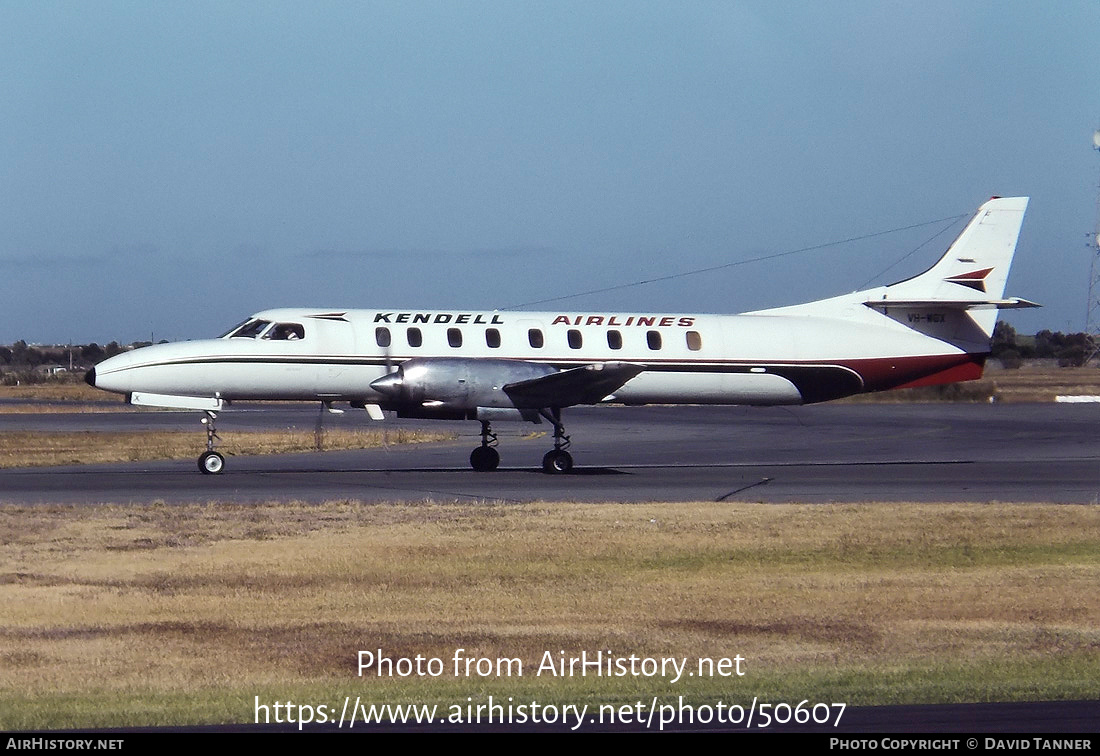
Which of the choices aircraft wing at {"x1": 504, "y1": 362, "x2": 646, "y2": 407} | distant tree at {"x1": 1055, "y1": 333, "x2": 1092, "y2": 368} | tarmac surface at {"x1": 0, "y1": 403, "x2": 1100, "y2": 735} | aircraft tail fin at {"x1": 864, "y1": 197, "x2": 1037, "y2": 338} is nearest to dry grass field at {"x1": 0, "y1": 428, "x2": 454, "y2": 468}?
tarmac surface at {"x1": 0, "y1": 403, "x2": 1100, "y2": 735}

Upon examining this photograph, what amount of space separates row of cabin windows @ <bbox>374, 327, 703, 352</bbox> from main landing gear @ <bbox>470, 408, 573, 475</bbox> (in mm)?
1492

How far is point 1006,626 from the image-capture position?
11.3 m

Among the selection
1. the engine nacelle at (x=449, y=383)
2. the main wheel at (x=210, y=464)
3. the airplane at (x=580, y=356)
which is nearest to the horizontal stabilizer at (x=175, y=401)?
the airplane at (x=580, y=356)

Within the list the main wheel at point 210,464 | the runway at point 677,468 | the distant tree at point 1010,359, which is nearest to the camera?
the runway at point 677,468

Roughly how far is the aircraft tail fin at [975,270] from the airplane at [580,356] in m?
0.03

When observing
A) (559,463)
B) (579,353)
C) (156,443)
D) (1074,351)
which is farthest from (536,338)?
(1074,351)

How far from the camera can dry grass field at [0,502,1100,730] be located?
8875 millimetres

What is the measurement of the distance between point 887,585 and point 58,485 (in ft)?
50.5

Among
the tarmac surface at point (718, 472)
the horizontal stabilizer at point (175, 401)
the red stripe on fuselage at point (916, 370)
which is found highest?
the red stripe on fuselage at point (916, 370)

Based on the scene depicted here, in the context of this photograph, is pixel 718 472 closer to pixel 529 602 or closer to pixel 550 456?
pixel 550 456

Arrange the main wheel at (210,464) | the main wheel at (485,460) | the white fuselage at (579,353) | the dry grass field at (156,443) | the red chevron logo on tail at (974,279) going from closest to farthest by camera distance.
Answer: the main wheel at (210,464)
the white fuselage at (579,353)
the main wheel at (485,460)
the red chevron logo on tail at (974,279)
the dry grass field at (156,443)

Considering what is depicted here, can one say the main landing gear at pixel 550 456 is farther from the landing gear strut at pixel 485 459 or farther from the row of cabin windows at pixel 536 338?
the row of cabin windows at pixel 536 338

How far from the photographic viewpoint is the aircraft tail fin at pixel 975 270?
28269 millimetres

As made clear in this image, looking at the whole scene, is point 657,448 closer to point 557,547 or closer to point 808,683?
point 557,547
